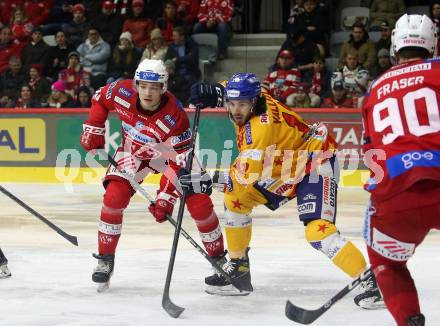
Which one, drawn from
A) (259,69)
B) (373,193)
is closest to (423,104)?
(373,193)

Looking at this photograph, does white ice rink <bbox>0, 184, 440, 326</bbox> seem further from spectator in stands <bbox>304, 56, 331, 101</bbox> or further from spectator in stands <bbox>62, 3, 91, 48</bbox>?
spectator in stands <bbox>62, 3, 91, 48</bbox>

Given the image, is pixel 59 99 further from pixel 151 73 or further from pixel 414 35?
pixel 414 35

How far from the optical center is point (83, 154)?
10.9 metres

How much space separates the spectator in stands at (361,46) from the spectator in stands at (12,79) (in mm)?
3942

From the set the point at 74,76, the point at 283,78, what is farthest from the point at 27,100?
the point at 283,78

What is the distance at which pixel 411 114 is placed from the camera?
11.5ft

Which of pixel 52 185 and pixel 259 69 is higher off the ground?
pixel 259 69

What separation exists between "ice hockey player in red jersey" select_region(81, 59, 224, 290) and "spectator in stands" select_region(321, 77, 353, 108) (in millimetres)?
5384

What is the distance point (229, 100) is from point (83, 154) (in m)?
5.99

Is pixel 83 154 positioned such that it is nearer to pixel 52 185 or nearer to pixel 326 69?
pixel 52 185

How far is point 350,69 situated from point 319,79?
1.31 feet

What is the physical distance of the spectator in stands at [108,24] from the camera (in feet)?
42.7

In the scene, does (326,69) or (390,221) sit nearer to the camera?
(390,221)

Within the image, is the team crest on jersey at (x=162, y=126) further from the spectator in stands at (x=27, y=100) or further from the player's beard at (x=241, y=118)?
the spectator in stands at (x=27, y=100)
